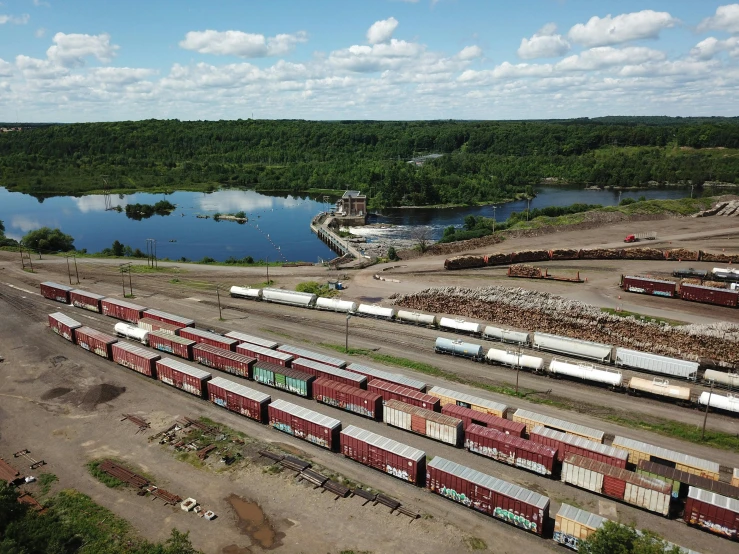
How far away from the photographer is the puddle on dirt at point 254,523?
33.6m

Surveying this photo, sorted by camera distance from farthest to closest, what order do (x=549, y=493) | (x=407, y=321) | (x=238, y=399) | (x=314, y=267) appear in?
(x=314, y=267) → (x=407, y=321) → (x=238, y=399) → (x=549, y=493)

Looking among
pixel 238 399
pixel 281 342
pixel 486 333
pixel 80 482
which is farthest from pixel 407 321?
pixel 80 482

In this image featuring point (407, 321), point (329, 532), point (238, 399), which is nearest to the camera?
point (329, 532)

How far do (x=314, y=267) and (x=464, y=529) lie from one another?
7786cm

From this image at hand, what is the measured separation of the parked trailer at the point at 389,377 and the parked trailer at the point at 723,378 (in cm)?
2878

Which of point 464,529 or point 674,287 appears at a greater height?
point 674,287

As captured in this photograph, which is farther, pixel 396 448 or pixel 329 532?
pixel 396 448

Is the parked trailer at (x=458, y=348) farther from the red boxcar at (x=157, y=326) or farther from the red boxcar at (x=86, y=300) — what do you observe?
the red boxcar at (x=86, y=300)

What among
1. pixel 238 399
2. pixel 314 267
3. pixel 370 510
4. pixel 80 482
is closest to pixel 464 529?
pixel 370 510

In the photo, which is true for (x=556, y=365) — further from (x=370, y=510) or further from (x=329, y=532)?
(x=329, y=532)

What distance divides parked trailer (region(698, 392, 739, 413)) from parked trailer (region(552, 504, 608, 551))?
22210 millimetres

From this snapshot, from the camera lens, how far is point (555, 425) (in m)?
42.9

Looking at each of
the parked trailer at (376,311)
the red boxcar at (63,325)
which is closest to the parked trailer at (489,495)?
the parked trailer at (376,311)

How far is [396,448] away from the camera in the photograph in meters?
39.8
